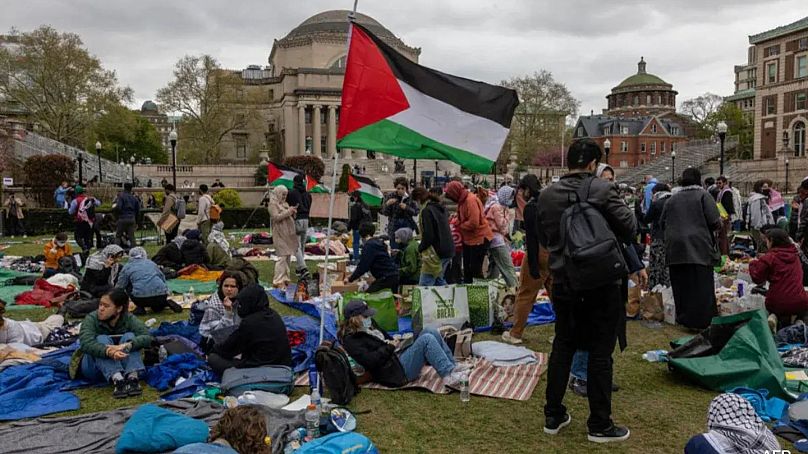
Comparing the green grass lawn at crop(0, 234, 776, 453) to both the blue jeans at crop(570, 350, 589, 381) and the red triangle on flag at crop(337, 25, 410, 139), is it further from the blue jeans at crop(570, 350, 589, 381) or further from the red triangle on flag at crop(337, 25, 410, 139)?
the red triangle on flag at crop(337, 25, 410, 139)

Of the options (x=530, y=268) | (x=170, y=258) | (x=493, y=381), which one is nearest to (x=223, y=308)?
(x=493, y=381)

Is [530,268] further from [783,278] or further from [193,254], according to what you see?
[193,254]

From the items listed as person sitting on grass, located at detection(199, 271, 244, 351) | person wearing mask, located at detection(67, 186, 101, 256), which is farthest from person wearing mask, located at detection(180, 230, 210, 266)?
person sitting on grass, located at detection(199, 271, 244, 351)

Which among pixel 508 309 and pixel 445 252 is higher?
pixel 445 252

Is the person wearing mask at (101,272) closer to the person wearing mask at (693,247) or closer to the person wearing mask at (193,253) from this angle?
the person wearing mask at (193,253)

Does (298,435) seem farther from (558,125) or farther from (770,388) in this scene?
(558,125)

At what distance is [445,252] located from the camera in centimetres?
838

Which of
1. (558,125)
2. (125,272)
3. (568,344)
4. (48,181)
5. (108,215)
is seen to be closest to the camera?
(568,344)

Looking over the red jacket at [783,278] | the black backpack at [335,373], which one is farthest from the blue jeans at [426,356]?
the red jacket at [783,278]

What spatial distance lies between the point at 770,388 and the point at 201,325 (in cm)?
567

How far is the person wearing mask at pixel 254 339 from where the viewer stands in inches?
223

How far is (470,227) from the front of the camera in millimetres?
8812

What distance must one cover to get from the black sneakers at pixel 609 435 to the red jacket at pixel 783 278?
136 inches

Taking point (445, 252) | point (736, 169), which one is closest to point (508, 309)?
point (445, 252)
